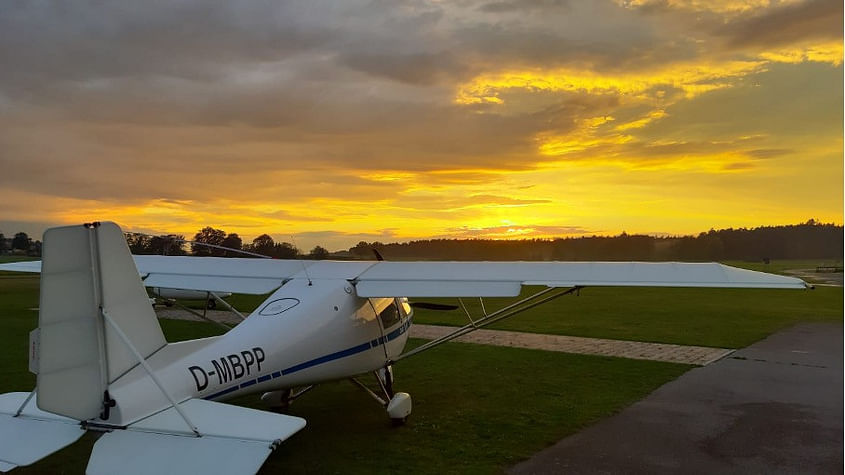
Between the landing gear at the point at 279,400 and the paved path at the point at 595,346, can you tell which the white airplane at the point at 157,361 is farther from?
the paved path at the point at 595,346

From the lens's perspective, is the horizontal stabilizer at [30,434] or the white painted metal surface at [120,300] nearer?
the horizontal stabilizer at [30,434]

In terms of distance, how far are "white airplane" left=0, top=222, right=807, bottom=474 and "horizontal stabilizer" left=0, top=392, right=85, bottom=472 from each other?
0.04 ft

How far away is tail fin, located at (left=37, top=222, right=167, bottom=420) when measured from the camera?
16.9 ft

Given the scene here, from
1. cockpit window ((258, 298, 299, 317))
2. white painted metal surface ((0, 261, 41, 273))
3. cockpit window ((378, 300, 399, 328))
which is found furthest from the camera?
white painted metal surface ((0, 261, 41, 273))

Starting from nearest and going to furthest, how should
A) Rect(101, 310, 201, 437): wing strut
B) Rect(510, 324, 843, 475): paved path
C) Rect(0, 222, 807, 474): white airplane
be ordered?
Rect(0, 222, 807, 474): white airplane
Rect(101, 310, 201, 437): wing strut
Rect(510, 324, 843, 475): paved path

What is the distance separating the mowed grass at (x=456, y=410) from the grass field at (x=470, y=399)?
0.06 ft

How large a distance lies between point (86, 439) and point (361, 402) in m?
4.12

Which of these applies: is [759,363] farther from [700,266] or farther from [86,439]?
[86,439]

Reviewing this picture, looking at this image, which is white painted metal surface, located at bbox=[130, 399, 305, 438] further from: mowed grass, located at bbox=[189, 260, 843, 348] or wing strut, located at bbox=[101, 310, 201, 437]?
mowed grass, located at bbox=[189, 260, 843, 348]

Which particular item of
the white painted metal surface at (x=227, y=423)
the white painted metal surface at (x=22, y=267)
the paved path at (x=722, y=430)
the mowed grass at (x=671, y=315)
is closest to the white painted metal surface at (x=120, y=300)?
the white painted metal surface at (x=227, y=423)

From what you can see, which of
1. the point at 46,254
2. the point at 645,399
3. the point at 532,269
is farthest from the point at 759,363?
the point at 46,254

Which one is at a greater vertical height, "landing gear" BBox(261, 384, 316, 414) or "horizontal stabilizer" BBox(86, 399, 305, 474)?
"horizontal stabilizer" BBox(86, 399, 305, 474)

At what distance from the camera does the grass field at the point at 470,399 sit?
780 centimetres

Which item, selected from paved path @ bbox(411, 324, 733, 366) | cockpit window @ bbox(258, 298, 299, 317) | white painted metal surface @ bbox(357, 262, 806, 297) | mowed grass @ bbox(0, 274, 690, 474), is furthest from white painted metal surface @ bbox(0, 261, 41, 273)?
paved path @ bbox(411, 324, 733, 366)
